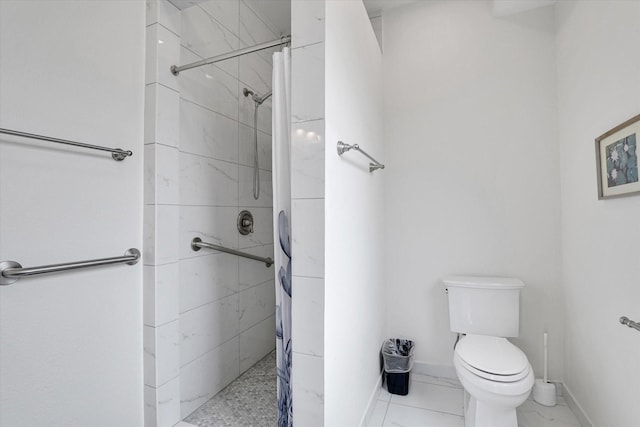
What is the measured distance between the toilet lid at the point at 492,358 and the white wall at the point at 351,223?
0.54 meters

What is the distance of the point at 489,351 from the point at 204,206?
5.97ft

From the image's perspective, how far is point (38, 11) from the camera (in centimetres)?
107

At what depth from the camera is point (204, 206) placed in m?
1.87

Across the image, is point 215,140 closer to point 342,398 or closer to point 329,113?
point 329,113

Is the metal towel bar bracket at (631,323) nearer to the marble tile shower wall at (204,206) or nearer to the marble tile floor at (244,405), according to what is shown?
the marble tile floor at (244,405)

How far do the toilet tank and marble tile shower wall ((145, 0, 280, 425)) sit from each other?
56.3 inches

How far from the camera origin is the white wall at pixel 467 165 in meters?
2.04

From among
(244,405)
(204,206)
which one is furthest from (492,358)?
(204,206)

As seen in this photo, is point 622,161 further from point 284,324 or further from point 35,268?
point 35,268

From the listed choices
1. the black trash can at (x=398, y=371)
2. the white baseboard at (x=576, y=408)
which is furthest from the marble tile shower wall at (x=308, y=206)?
the white baseboard at (x=576, y=408)

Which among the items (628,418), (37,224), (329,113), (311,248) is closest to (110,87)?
(37,224)

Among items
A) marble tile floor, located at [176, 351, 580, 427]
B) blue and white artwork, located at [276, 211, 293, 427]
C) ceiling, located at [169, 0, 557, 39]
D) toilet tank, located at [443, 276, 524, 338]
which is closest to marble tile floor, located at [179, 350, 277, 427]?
marble tile floor, located at [176, 351, 580, 427]

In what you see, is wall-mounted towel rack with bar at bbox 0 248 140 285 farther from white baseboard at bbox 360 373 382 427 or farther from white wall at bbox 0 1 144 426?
white baseboard at bbox 360 373 382 427

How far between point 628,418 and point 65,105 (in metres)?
2.62
